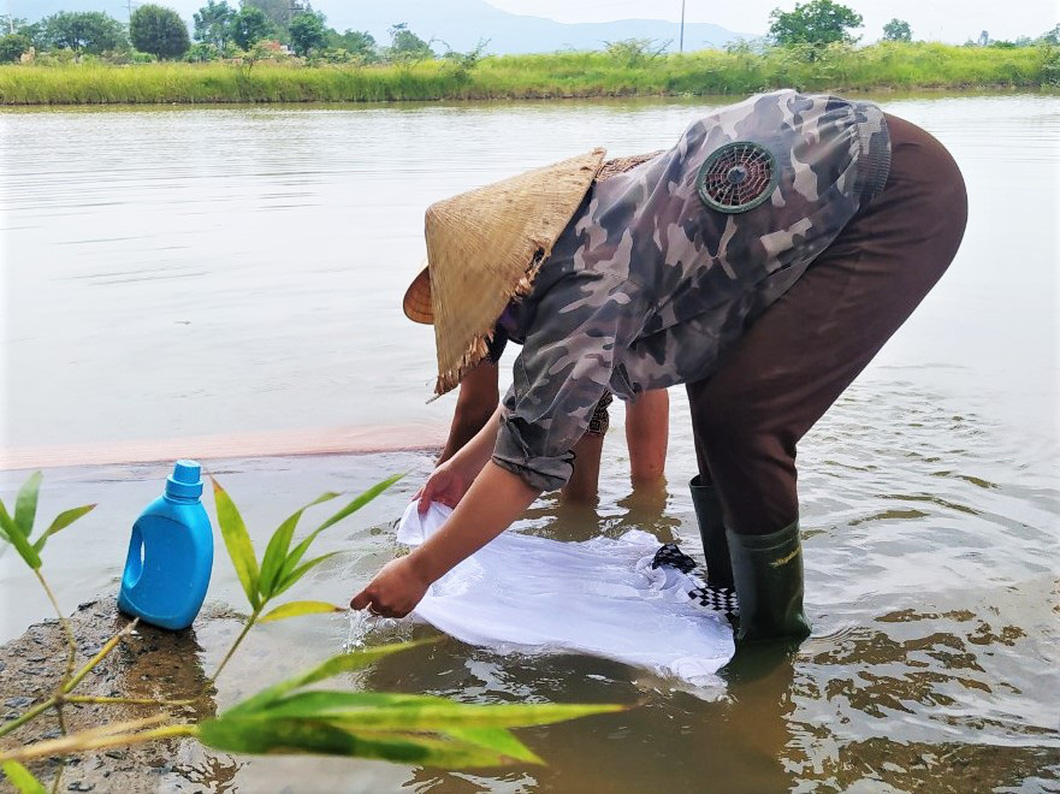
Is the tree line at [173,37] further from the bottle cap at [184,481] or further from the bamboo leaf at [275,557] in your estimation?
the bamboo leaf at [275,557]

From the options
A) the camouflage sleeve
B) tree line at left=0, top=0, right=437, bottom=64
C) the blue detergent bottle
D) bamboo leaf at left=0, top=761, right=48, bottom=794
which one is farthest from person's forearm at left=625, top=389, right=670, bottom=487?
tree line at left=0, top=0, right=437, bottom=64

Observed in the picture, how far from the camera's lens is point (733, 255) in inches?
77.2

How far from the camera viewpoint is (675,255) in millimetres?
1944

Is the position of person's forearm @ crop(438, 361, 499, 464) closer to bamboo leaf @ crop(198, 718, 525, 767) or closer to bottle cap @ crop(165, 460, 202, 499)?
bottle cap @ crop(165, 460, 202, 499)

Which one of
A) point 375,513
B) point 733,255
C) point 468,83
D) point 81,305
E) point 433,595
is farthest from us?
point 468,83

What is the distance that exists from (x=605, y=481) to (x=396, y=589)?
142cm

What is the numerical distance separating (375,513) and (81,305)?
122 inches

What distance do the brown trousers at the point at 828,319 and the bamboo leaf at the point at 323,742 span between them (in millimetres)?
1345

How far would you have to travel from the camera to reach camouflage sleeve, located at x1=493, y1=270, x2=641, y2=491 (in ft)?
6.18

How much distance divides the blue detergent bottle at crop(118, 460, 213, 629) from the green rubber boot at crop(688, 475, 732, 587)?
108cm

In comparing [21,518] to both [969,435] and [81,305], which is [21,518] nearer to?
[969,435]

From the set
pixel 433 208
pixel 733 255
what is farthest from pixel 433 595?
pixel 733 255

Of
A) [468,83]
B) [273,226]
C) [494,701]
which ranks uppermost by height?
[468,83]

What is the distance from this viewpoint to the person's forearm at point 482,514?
1937 mm
